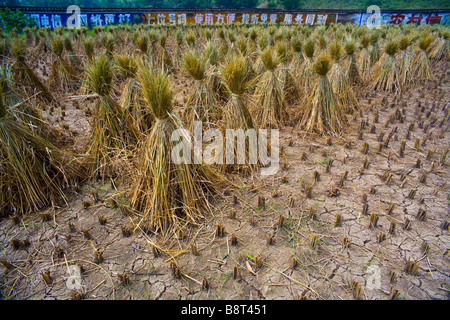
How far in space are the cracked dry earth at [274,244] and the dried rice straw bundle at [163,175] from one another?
0.53 feet

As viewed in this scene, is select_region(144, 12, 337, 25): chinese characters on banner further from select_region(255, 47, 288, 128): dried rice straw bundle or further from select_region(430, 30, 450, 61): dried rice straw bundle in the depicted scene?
select_region(255, 47, 288, 128): dried rice straw bundle

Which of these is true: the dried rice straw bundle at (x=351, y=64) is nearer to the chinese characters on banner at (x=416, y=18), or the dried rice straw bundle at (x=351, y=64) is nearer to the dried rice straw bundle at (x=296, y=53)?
the dried rice straw bundle at (x=296, y=53)

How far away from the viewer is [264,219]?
2.59m

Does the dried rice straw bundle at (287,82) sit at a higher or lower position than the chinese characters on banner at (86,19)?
lower

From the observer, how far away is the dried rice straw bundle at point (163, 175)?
2.35 meters

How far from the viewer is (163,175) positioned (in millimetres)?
2449

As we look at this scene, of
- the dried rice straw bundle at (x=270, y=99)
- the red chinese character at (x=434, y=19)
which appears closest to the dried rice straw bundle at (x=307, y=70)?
the dried rice straw bundle at (x=270, y=99)

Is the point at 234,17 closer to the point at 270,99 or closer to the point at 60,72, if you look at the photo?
the point at 60,72

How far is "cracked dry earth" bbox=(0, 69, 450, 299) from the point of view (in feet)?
6.35

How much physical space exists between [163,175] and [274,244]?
1.23 metres

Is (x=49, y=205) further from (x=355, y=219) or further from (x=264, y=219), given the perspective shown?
(x=355, y=219)

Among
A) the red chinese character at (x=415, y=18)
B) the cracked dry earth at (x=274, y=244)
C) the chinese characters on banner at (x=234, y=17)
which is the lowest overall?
the cracked dry earth at (x=274, y=244)

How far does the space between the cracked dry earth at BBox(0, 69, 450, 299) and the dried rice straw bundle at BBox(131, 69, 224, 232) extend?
0.53 feet
